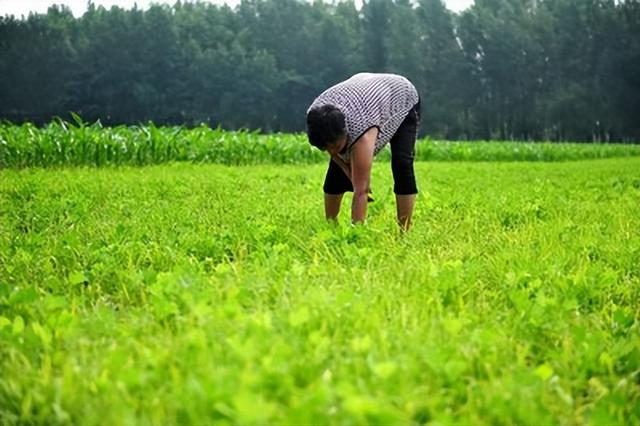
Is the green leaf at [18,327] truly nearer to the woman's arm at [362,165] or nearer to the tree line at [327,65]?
the woman's arm at [362,165]

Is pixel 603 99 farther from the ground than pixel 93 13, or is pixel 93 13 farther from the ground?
pixel 93 13

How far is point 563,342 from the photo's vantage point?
212 centimetres

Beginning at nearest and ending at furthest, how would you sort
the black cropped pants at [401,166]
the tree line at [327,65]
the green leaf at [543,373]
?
the green leaf at [543,373] < the black cropped pants at [401,166] < the tree line at [327,65]

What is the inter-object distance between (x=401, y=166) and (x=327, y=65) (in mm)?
62263

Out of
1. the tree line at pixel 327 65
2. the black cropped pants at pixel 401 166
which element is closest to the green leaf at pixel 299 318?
the black cropped pants at pixel 401 166

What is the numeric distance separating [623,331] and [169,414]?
1599 millimetres

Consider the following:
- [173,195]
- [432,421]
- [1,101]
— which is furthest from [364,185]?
[1,101]

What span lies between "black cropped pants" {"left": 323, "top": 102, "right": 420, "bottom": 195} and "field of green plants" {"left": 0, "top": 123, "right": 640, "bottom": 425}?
0.29m

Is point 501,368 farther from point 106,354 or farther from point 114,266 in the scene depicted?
point 114,266

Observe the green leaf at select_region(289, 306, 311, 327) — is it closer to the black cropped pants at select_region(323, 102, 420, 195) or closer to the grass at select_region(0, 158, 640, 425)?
the grass at select_region(0, 158, 640, 425)

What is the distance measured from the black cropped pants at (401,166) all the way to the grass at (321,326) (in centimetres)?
31

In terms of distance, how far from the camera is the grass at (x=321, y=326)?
1589 millimetres

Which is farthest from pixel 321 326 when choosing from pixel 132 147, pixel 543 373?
pixel 132 147

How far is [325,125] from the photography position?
4.02 metres
